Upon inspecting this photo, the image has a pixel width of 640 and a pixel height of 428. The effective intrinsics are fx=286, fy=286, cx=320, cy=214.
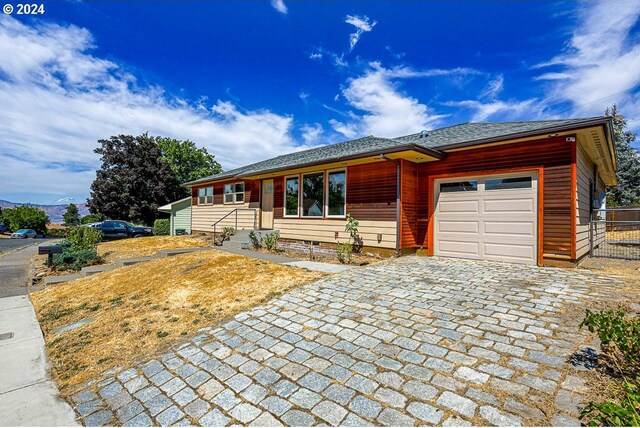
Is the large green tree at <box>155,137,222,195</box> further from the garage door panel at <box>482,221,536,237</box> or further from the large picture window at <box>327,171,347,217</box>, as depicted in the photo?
the garage door panel at <box>482,221,536,237</box>

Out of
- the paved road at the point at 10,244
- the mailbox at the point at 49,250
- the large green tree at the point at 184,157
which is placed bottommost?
the paved road at the point at 10,244

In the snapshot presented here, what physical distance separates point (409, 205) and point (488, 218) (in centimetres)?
209

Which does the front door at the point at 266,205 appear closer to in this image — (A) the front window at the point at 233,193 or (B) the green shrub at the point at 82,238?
(A) the front window at the point at 233,193

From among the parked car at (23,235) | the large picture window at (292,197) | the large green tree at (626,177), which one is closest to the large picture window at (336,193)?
the large picture window at (292,197)

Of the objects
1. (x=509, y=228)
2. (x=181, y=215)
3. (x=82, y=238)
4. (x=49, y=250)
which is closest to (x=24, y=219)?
(x=181, y=215)

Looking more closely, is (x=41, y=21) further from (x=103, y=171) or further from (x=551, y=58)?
(x=103, y=171)

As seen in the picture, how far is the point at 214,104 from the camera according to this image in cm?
1410

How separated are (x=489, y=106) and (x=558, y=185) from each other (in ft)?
30.5

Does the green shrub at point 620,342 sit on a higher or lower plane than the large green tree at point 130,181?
lower

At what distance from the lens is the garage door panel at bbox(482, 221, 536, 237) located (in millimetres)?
6938

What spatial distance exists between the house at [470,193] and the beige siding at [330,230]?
3 cm

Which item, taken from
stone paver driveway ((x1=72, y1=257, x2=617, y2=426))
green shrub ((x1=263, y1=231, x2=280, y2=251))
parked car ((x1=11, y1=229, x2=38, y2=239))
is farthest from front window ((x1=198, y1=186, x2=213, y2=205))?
parked car ((x1=11, y1=229, x2=38, y2=239))

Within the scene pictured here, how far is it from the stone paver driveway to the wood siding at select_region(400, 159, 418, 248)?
398 centimetres

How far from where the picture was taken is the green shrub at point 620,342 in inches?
90.1
